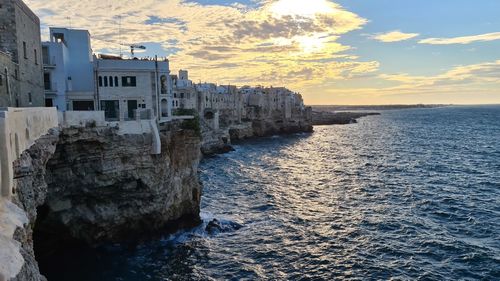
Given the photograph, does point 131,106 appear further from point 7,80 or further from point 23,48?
point 7,80

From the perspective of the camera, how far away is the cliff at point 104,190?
24375mm

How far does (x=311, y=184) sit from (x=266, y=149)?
3874cm

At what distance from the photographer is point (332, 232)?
99.2 feet

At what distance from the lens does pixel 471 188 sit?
4281 centimetres

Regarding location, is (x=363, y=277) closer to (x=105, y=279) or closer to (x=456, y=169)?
(x=105, y=279)

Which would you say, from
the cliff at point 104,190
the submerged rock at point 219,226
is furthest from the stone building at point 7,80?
the submerged rock at point 219,226

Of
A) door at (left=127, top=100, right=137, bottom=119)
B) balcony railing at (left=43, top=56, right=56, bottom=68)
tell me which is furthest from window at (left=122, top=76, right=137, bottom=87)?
balcony railing at (left=43, top=56, right=56, bottom=68)

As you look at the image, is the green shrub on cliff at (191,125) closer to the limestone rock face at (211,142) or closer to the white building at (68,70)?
the white building at (68,70)

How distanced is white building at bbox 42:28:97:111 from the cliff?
12391 mm

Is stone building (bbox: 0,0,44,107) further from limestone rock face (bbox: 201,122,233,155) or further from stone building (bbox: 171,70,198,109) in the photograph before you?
stone building (bbox: 171,70,198,109)

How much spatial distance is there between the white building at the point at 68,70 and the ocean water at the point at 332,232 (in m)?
15.8

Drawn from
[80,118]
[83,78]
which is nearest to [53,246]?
[80,118]

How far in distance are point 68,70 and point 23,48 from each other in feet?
38.9

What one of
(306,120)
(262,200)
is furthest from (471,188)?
(306,120)
